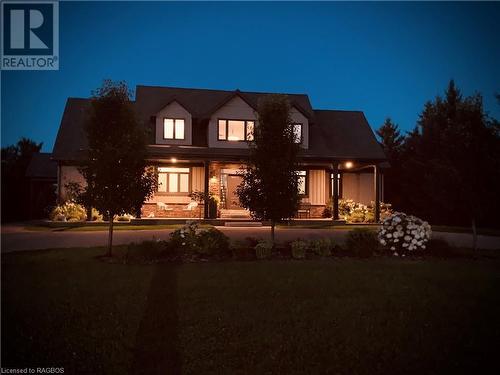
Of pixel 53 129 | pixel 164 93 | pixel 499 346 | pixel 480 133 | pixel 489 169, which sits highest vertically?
pixel 53 129

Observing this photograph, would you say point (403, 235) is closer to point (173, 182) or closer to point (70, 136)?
point (173, 182)

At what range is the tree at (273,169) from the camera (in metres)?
12.0

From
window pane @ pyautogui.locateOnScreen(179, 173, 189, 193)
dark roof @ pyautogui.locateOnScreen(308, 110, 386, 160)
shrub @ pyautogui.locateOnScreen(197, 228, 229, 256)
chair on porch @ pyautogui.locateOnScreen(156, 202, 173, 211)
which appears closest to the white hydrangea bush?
shrub @ pyautogui.locateOnScreen(197, 228, 229, 256)

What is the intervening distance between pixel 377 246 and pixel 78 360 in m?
9.60

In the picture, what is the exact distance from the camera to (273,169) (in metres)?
11.8

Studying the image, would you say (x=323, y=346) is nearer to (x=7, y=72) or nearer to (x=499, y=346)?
(x=499, y=346)

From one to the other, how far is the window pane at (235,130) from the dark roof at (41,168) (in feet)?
47.6

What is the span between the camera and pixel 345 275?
895 cm

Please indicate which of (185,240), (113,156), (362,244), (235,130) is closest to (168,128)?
(235,130)

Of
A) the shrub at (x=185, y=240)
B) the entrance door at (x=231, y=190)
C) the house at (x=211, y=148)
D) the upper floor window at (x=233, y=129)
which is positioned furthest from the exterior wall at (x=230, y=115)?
the shrub at (x=185, y=240)

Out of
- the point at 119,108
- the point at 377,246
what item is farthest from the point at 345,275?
the point at 119,108

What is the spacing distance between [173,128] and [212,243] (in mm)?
13879

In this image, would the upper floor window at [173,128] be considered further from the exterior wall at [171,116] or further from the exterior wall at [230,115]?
the exterior wall at [230,115]

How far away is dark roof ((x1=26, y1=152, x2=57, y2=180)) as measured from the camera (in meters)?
28.8
